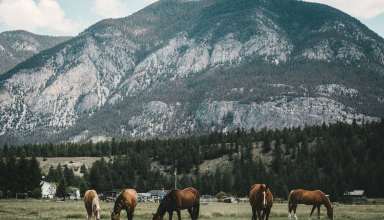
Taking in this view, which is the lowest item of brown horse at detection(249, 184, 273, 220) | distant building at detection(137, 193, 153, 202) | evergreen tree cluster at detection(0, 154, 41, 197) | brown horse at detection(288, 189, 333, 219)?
distant building at detection(137, 193, 153, 202)

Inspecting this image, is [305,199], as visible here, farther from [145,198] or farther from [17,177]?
[145,198]

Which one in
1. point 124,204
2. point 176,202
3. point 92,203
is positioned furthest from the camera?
point 92,203

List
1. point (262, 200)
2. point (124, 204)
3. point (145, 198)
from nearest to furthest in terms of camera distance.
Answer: point (262, 200) → point (124, 204) → point (145, 198)

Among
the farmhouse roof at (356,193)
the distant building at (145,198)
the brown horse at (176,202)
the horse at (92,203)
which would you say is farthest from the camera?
the distant building at (145,198)

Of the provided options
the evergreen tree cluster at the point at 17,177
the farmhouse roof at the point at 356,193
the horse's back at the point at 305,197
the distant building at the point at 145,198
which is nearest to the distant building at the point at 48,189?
the evergreen tree cluster at the point at 17,177

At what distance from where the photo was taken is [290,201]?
53.2 meters

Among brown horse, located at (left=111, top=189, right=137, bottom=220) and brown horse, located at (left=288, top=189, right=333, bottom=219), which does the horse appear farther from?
brown horse, located at (left=288, top=189, right=333, bottom=219)

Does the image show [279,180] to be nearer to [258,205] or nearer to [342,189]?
[342,189]

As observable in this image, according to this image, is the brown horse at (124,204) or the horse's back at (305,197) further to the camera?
the horse's back at (305,197)

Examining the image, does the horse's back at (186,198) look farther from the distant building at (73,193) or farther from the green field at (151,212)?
the distant building at (73,193)

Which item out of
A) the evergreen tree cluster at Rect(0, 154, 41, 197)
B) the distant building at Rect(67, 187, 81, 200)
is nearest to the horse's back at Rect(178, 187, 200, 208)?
the evergreen tree cluster at Rect(0, 154, 41, 197)

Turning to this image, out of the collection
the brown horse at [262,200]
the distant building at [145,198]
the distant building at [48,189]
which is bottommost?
the distant building at [145,198]

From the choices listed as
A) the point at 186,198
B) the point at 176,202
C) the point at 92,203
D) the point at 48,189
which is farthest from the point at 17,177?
the point at 176,202

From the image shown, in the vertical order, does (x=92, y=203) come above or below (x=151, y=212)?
above
